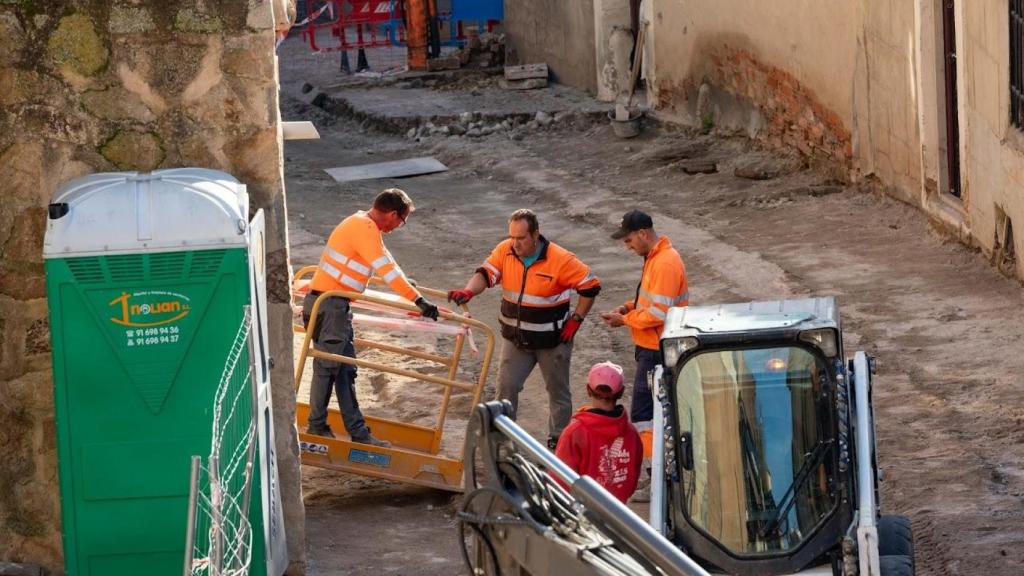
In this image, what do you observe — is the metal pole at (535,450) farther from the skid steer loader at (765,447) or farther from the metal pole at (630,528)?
the skid steer loader at (765,447)

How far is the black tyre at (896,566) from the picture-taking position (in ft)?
24.7

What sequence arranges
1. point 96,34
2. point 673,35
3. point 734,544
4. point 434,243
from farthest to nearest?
point 673,35 < point 434,243 < point 96,34 < point 734,544

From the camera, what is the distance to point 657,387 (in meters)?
7.89

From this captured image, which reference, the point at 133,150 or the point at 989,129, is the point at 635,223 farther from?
the point at 989,129

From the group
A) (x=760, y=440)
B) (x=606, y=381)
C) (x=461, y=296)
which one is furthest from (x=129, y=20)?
(x=760, y=440)

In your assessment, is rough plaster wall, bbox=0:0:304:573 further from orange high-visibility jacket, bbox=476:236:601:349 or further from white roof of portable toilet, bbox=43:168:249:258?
orange high-visibility jacket, bbox=476:236:601:349

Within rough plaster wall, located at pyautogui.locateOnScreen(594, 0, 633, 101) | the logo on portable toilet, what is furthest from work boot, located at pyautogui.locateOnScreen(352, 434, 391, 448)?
rough plaster wall, located at pyautogui.locateOnScreen(594, 0, 633, 101)

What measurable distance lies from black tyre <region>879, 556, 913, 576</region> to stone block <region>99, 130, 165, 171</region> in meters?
3.88

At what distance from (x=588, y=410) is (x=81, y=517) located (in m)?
2.44

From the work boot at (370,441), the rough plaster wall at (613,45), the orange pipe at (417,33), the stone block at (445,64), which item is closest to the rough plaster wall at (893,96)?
the rough plaster wall at (613,45)

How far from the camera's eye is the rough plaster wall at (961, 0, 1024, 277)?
45.3ft

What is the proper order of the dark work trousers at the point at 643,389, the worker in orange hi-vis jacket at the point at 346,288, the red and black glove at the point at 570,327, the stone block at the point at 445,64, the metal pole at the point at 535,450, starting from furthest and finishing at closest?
the stone block at the point at 445,64 → the red and black glove at the point at 570,327 → the worker in orange hi-vis jacket at the point at 346,288 → the dark work trousers at the point at 643,389 → the metal pole at the point at 535,450

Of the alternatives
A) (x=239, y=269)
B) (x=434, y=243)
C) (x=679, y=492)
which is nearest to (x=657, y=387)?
(x=679, y=492)

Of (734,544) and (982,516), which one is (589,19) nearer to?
(982,516)
